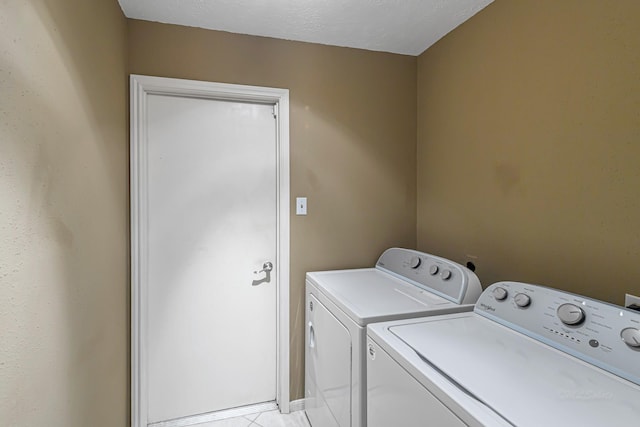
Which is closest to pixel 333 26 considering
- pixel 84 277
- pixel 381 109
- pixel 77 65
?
pixel 381 109

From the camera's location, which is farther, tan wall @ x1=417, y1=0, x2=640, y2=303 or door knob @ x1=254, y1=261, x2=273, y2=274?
door knob @ x1=254, y1=261, x2=273, y2=274

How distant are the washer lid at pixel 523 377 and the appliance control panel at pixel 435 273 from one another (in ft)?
0.87

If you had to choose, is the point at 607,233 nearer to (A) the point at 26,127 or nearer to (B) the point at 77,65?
(A) the point at 26,127

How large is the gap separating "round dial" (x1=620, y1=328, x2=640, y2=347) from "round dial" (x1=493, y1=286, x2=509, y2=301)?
1.24 ft

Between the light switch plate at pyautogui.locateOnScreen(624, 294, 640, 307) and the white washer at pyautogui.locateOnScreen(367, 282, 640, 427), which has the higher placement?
the light switch plate at pyautogui.locateOnScreen(624, 294, 640, 307)

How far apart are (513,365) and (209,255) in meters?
1.62

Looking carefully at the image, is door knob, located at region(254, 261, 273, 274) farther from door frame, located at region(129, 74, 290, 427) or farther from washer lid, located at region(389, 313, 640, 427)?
washer lid, located at region(389, 313, 640, 427)

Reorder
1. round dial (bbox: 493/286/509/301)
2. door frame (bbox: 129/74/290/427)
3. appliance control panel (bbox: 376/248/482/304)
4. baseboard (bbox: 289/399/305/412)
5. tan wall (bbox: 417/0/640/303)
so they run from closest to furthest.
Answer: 1. tan wall (bbox: 417/0/640/303)
2. round dial (bbox: 493/286/509/301)
3. appliance control panel (bbox: 376/248/482/304)
4. door frame (bbox: 129/74/290/427)
5. baseboard (bbox: 289/399/305/412)

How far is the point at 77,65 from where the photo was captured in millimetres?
1146

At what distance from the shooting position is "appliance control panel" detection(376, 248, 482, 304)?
1.44 meters

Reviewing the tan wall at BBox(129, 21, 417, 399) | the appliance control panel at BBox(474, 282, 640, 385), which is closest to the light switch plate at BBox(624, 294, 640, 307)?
the appliance control panel at BBox(474, 282, 640, 385)

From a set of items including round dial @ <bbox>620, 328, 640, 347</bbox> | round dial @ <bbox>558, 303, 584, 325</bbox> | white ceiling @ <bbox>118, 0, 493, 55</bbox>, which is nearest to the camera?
round dial @ <bbox>620, 328, 640, 347</bbox>

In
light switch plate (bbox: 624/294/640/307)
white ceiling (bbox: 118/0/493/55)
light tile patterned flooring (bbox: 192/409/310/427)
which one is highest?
white ceiling (bbox: 118/0/493/55)

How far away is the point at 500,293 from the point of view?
4.13ft
